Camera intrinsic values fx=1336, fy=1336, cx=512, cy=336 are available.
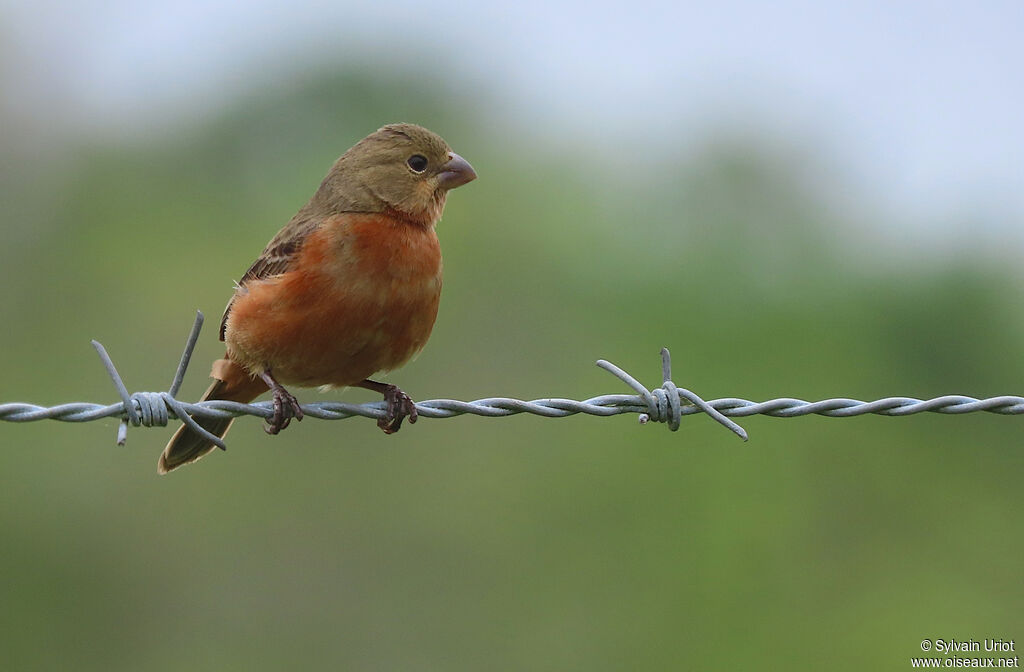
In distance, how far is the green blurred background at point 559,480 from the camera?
42.9 ft

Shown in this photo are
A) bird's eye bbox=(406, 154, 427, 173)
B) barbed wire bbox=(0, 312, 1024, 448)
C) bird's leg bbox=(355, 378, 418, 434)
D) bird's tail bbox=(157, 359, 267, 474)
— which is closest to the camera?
barbed wire bbox=(0, 312, 1024, 448)

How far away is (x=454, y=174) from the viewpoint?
599cm

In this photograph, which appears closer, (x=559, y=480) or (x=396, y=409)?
(x=396, y=409)

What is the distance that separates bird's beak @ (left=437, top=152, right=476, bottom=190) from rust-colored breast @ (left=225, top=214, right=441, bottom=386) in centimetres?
53

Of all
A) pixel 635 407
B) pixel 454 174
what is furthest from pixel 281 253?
pixel 635 407

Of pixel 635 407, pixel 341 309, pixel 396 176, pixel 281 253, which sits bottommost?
pixel 635 407

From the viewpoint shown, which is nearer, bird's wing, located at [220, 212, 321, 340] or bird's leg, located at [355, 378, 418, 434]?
bird's leg, located at [355, 378, 418, 434]

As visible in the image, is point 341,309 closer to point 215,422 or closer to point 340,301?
point 340,301

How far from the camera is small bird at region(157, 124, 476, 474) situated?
17.1ft

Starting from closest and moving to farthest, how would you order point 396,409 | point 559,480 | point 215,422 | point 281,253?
point 396,409
point 281,253
point 215,422
point 559,480

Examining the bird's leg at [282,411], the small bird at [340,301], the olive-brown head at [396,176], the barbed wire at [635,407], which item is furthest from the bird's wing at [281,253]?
the barbed wire at [635,407]

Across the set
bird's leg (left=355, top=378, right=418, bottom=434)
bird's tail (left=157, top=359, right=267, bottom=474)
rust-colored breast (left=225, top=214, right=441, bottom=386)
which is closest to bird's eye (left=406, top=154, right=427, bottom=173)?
rust-colored breast (left=225, top=214, right=441, bottom=386)

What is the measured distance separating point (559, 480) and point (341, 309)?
10191mm

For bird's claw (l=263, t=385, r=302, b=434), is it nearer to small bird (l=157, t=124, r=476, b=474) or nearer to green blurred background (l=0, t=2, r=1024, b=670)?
small bird (l=157, t=124, r=476, b=474)
